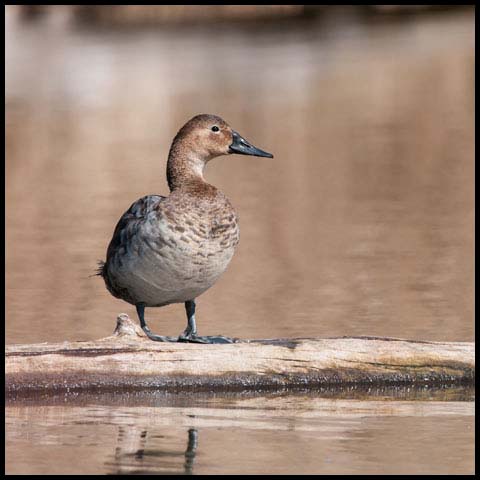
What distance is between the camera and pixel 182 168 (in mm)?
7980

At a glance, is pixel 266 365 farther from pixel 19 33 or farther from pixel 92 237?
pixel 19 33

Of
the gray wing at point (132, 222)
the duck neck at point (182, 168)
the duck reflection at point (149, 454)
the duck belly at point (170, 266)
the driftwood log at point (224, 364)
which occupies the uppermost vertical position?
the duck neck at point (182, 168)

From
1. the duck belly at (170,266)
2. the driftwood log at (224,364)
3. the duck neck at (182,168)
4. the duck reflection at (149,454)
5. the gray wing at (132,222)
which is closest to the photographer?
the duck reflection at (149,454)

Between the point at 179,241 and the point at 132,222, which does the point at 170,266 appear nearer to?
the point at 179,241

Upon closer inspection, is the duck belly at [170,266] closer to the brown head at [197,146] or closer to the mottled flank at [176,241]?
the mottled flank at [176,241]

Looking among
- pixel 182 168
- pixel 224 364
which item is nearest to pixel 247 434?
pixel 224 364

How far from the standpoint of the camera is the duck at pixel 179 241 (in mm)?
7594

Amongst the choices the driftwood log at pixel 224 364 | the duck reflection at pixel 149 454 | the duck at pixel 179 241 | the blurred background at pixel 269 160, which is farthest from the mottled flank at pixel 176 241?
the blurred background at pixel 269 160

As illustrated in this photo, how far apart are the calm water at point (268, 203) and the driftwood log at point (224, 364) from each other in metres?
0.15

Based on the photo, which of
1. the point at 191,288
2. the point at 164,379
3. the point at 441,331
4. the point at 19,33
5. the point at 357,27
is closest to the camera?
the point at 164,379

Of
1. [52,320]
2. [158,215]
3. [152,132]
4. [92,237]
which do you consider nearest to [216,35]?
[152,132]

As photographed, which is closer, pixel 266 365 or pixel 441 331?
pixel 266 365

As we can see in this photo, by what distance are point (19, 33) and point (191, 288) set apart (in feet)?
77.8

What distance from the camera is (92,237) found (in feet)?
44.4
